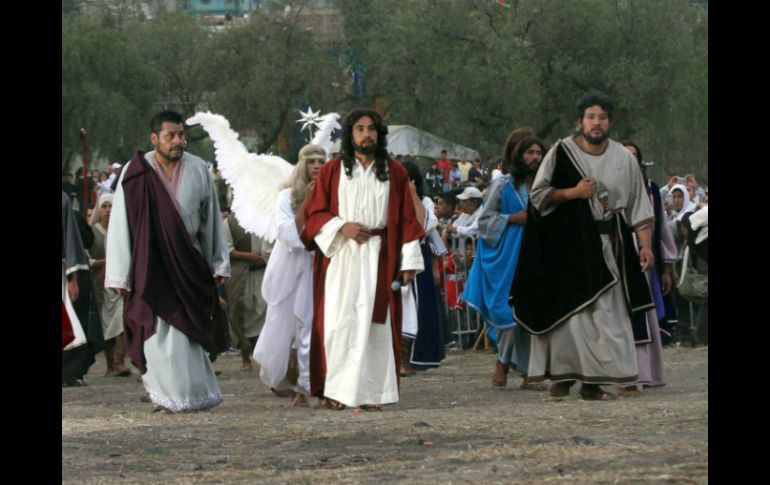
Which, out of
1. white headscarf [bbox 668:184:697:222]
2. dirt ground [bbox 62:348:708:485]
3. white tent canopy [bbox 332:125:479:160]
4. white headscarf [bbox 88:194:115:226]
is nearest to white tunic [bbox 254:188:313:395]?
dirt ground [bbox 62:348:708:485]

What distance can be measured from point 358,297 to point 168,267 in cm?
130

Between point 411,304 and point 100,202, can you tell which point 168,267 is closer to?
point 411,304

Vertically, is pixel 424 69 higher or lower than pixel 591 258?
higher

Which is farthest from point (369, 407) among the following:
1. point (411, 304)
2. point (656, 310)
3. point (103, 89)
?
point (103, 89)

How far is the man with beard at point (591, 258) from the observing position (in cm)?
1077

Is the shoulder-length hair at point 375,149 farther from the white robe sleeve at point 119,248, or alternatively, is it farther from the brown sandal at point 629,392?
the brown sandal at point 629,392

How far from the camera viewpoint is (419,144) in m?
48.5

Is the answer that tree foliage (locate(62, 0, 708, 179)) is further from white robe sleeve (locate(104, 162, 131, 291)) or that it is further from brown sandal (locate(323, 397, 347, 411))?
brown sandal (locate(323, 397, 347, 411))

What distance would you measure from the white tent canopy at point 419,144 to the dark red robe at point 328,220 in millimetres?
35846

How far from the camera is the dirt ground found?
7043 mm

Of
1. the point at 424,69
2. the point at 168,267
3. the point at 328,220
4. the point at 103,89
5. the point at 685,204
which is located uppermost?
the point at 424,69

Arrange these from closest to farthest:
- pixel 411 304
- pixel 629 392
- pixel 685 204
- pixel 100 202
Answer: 1. pixel 629 392
2. pixel 411 304
3. pixel 100 202
4. pixel 685 204

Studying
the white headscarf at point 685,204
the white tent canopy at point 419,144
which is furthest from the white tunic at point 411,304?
the white tent canopy at point 419,144

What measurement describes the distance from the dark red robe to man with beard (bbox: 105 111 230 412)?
70 centimetres
